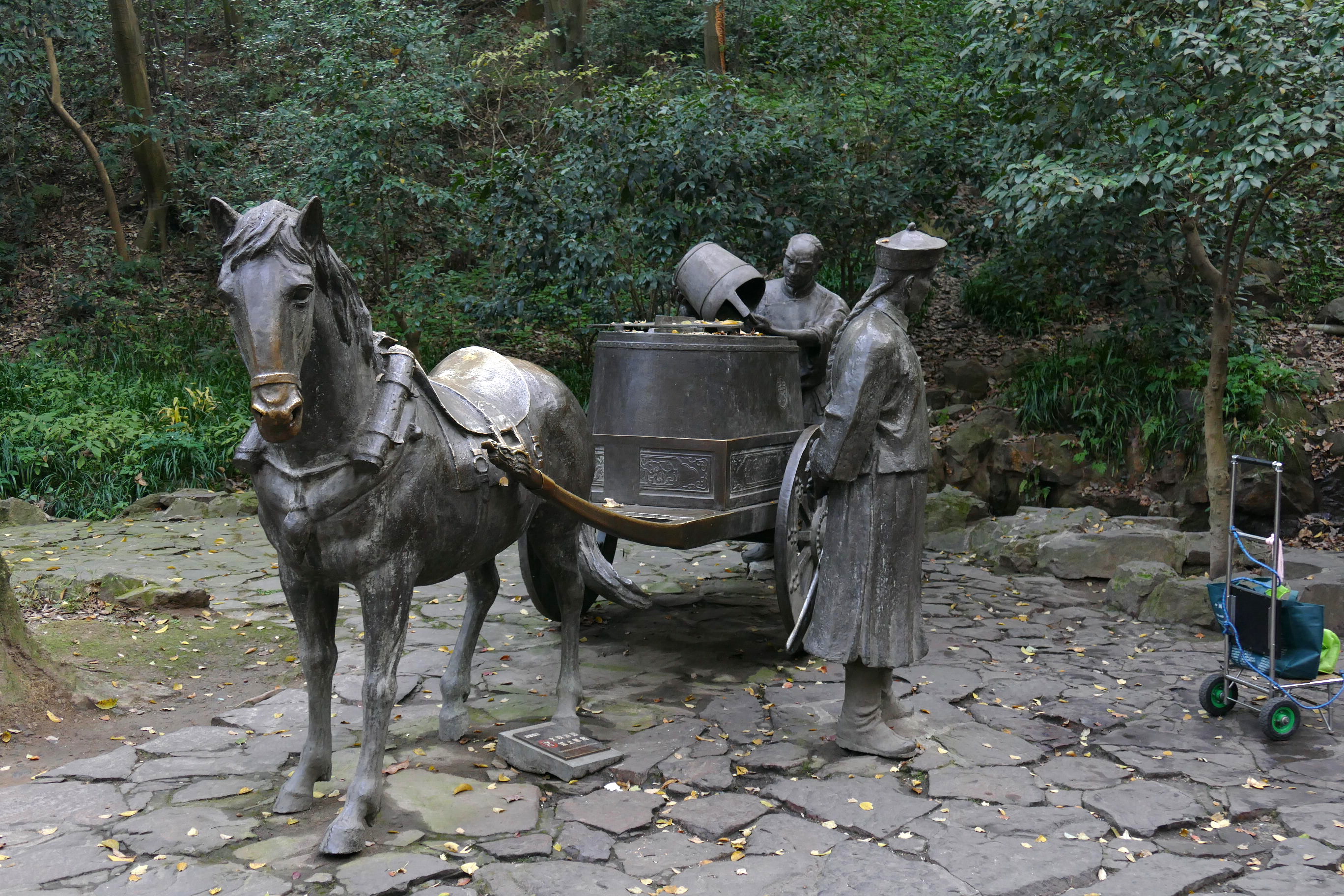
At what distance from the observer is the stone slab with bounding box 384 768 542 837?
3.86 meters

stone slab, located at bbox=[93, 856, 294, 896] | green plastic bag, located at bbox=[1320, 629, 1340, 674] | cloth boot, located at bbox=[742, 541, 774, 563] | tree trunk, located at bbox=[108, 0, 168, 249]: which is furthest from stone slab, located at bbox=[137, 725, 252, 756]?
tree trunk, located at bbox=[108, 0, 168, 249]

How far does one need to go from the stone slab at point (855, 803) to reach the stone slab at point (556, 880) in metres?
0.85

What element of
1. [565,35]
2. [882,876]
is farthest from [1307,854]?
[565,35]

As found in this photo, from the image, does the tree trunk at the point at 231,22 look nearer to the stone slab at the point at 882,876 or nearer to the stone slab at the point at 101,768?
the stone slab at the point at 101,768

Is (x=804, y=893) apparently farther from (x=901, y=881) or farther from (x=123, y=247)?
(x=123, y=247)

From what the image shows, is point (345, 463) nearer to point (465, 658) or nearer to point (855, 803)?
point (465, 658)

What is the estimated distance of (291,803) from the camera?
3.89m

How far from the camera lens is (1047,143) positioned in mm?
8305

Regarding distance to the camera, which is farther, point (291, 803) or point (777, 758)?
point (777, 758)

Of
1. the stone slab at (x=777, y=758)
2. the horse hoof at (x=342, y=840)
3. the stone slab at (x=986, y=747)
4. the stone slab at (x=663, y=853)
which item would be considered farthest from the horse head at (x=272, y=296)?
the stone slab at (x=986, y=747)

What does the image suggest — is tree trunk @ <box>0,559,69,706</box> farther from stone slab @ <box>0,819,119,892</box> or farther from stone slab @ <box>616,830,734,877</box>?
stone slab @ <box>616,830,734,877</box>

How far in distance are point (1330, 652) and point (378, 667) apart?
4.25 meters

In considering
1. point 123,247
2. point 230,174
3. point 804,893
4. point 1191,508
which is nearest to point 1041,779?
point 804,893

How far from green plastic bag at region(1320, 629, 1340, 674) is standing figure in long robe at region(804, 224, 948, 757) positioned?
1984 millimetres
